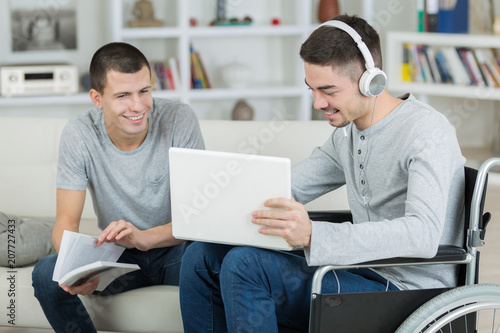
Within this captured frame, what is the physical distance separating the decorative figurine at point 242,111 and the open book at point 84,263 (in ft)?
9.65

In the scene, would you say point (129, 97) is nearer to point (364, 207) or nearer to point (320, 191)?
point (320, 191)

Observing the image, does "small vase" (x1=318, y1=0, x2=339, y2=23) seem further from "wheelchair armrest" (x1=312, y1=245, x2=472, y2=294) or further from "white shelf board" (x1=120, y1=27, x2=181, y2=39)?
"wheelchair armrest" (x1=312, y1=245, x2=472, y2=294)

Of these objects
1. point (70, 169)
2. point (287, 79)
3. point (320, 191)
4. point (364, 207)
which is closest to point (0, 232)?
point (70, 169)

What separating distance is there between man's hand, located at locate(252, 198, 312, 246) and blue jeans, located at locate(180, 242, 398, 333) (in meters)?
0.14

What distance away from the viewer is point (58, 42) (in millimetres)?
4711

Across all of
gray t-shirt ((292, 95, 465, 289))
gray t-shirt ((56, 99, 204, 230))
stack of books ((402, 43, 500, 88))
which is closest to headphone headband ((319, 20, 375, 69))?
gray t-shirt ((292, 95, 465, 289))

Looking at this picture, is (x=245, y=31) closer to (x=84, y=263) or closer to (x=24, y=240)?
(x=24, y=240)

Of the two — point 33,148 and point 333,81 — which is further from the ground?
point 333,81

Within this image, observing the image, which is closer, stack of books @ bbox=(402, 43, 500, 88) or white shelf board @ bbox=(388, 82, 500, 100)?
white shelf board @ bbox=(388, 82, 500, 100)

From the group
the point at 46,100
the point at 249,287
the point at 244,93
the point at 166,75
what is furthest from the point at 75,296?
the point at 244,93

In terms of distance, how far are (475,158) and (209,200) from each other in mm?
4026

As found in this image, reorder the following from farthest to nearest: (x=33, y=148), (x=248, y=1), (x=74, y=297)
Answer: (x=248, y=1) < (x=33, y=148) < (x=74, y=297)

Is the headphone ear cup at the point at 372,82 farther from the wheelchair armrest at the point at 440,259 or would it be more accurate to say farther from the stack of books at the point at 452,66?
the stack of books at the point at 452,66

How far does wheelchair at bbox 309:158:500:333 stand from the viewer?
5.13 feet
